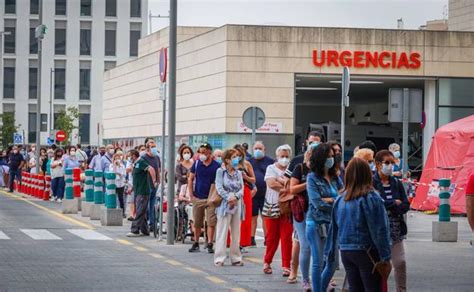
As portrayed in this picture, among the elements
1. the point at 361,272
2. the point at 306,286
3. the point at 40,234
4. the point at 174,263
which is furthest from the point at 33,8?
the point at 361,272

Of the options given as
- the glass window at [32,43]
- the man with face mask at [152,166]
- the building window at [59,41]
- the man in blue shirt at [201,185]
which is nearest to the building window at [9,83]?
the glass window at [32,43]

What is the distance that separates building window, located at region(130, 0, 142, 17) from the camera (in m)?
99.6

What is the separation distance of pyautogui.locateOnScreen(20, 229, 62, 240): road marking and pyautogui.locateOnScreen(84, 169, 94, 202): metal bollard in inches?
198

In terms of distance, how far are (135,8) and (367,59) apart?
54885 millimetres

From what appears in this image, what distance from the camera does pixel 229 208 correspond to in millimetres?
17641

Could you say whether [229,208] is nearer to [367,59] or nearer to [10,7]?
[367,59]

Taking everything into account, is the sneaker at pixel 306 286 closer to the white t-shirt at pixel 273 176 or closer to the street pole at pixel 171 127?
the white t-shirt at pixel 273 176

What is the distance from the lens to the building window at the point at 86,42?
9850cm

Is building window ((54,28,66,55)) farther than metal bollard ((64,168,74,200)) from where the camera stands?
Yes

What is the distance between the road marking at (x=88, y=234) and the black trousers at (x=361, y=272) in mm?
12944

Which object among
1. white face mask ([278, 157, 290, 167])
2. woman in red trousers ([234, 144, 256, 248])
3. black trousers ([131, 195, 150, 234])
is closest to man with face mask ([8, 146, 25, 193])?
black trousers ([131, 195, 150, 234])

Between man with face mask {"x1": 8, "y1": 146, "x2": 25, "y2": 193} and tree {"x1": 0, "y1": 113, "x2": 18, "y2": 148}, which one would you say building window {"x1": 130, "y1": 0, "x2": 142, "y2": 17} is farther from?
man with face mask {"x1": 8, "y1": 146, "x2": 25, "y2": 193}

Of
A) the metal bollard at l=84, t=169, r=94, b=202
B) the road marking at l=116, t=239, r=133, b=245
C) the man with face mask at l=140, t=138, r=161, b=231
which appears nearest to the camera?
the road marking at l=116, t=239, r=133, b=245

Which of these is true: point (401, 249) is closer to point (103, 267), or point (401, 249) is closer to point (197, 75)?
point (103, 267)
